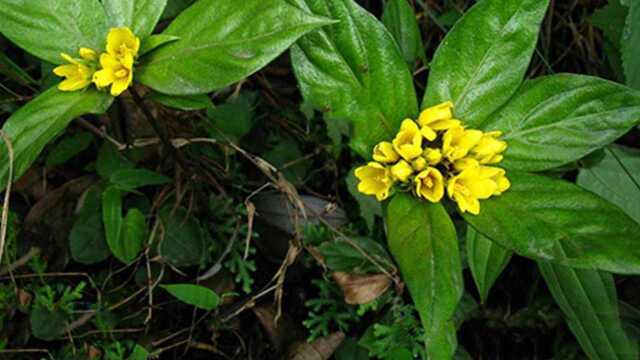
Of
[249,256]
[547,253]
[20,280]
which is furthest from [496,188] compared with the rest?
[20,280]

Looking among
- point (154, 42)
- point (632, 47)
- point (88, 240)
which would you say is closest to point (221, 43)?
point (154, 42)

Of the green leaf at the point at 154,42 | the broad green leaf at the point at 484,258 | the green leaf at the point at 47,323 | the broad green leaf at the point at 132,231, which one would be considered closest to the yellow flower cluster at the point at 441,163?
the broad green leaf at the point at 484,258

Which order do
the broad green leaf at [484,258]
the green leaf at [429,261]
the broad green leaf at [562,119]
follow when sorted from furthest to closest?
the broad green leaf at [484,258] < the broad green leaf at [562,119] < the green leaf at [429,261]

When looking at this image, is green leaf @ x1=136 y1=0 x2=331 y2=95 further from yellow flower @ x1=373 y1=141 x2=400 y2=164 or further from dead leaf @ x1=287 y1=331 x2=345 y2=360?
dead leaf @ x1=287 y1=331 x2=345 y2=360

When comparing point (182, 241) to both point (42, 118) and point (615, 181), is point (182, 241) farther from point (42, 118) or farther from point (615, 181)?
point (615, 181)

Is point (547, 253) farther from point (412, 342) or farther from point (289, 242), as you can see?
point (289, 242)

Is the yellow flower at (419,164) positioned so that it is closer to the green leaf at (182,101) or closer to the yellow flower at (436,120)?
the yellow flower at (436,120)
